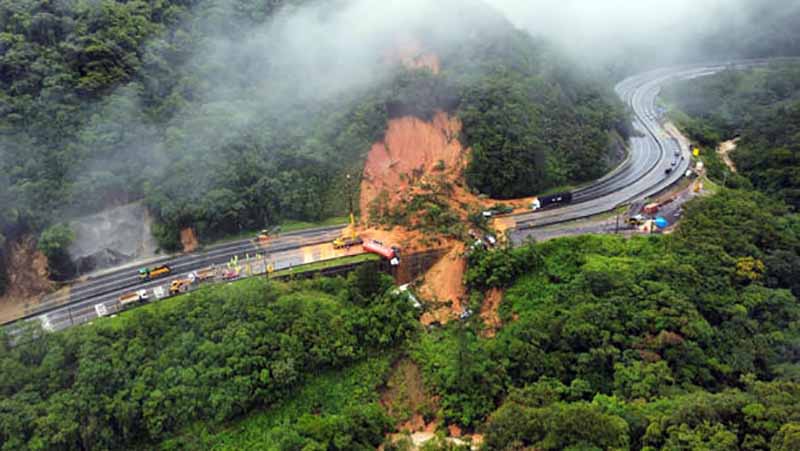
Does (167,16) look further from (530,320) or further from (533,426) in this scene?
(533,426)

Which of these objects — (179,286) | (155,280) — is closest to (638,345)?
(179,286)

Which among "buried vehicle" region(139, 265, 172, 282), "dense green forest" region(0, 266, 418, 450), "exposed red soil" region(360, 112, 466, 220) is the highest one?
"exposed red soil" region(360, 112, 466, 220)

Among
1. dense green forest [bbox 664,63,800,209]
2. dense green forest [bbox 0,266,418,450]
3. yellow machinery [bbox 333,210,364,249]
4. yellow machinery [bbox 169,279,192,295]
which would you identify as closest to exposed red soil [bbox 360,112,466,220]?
yellow machinery [bbox 333,210,364,249]

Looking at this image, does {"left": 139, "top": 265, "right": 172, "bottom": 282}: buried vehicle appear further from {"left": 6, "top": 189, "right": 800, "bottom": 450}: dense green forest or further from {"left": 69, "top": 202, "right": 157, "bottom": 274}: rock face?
{"left": 6, "top": 189, "right": 800, "bottom": 450}: dense green forest

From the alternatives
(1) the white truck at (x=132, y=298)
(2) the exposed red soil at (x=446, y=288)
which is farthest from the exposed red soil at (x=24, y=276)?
(2) the exposed red soil at (x=446, y=288)

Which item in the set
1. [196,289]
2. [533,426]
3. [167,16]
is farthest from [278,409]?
[167,16]

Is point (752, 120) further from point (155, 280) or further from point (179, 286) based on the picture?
point (155, 280)
